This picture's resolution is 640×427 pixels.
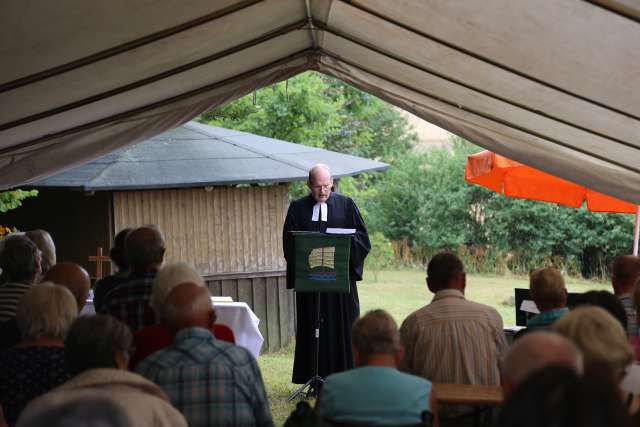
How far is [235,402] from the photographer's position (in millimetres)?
3867

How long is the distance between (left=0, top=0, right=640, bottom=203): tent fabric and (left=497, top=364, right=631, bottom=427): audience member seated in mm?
2446

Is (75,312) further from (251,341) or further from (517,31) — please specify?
(251,341)

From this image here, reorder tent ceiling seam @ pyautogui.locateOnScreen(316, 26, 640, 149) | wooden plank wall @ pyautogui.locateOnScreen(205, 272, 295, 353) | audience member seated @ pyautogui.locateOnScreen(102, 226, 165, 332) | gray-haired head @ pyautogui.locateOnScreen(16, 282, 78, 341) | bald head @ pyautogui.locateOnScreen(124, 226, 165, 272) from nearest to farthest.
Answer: gray-haired head @ pyautogui.locateOnScreen(16, 282, 78, 341) → audience member seated @ pyautogui.locateOnScreen(102, 226, 165, 332) → bald head @ pyautogui.locateOnScreen(124, 226, 165, 272) → tent ceiling seam @ pyautogui.locateOnScreen(316, 26, 640, 149) → wooden plank wall @ pyautogui.locateOnScreen(205, 272, 295, 353)

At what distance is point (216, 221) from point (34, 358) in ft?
28.0

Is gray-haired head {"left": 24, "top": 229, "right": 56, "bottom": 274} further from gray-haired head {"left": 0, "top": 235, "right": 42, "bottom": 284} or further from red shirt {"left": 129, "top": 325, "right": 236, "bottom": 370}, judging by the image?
red shirt {"left": 129, "top": 325, "right": 236, "bottom": 370}

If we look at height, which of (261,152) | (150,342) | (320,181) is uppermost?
(261,152)

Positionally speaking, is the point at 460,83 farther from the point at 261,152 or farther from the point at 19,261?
the point at 261,152

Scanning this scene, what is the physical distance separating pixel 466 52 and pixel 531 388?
4020mm

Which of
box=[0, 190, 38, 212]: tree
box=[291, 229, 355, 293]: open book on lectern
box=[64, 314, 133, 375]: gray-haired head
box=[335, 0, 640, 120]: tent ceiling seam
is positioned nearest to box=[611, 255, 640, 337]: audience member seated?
box=[335, 0, 640, 120]: tent ceiling seam

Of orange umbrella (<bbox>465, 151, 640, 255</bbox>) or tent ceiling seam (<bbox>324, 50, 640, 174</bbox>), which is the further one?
orange umbrella (<bbox>465, 151, 640, 255</bbox>)

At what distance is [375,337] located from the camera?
3.93 metres

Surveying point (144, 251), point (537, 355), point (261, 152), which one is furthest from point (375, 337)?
point (261, 152)

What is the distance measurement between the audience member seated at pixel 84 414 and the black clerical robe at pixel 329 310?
6.01 meters

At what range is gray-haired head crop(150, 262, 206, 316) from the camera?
4383mm
